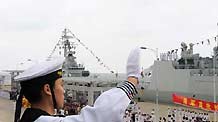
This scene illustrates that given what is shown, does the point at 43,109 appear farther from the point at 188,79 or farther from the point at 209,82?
the point at 188,79

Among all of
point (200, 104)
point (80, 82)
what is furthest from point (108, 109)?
point (80, 82)

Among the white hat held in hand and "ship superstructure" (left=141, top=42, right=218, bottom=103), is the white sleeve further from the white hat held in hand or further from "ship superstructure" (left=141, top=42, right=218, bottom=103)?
"ship superstructure" (left=141, top=42, right=218, bottom=103)

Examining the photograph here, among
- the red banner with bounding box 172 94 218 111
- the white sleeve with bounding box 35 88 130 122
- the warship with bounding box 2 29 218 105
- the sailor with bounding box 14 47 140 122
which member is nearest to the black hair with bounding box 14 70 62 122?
the sailor with bounding box 14 47 140 122

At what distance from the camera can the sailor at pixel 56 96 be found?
1629 millimetres

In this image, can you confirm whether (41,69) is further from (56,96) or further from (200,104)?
(200,104)

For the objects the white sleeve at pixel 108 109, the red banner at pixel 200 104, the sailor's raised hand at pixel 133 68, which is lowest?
the red banner at pixel 200 104

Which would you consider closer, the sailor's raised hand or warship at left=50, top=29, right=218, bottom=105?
the sailor's raised hand

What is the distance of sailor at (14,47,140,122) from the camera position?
1629 mm

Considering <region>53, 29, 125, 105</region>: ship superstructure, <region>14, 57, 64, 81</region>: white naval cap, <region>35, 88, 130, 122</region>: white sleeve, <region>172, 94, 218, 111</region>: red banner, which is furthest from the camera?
<region>53, 29, 125, 105</region>: ship superstructure

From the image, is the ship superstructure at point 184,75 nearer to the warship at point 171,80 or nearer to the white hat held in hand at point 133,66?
the warship at point 171,80

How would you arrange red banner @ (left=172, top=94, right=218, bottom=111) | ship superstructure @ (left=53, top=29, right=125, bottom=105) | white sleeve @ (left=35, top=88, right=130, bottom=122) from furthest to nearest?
1. ship superstructure @ (left=53, top=29, right=125, bottom=105)
2. red banner @ (left=172, top=94, right=218, bottom=111)
3. white sleeve @ (left=35, top=88, right=130, bottom=122)

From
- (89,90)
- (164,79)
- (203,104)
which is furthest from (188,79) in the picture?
(203,104)

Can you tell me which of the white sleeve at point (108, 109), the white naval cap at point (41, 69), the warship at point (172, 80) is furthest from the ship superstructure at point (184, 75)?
the white sleeve at point (108, 109)

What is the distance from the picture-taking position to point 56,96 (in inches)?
83.0
